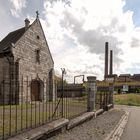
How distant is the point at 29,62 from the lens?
2800 cm

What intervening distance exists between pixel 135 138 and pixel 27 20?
21678 millimetres

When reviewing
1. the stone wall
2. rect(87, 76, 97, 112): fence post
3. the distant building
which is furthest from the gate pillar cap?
the stone wall

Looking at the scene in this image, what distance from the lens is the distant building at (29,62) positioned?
84.5 feet

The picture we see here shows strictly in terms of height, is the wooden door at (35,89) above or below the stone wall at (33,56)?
below

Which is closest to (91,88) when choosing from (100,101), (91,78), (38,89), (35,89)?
(91,78)

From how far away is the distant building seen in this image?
25.8 metres

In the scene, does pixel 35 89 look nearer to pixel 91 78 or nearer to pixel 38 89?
pixel 38 89

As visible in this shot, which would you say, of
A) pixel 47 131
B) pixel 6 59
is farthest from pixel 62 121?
pixel 6 59

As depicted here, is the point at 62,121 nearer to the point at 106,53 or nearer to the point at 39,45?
the point at 39,45

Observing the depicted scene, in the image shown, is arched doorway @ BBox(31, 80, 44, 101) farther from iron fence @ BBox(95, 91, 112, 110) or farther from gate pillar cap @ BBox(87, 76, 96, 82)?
gate pillar cap @ BBox(87, 76, 96, 82)

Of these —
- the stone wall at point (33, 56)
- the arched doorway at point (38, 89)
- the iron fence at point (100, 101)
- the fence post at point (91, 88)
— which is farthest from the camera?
the arched doorway at point (38, 89)

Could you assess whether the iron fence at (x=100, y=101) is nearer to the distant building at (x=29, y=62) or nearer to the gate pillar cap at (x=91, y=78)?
the gate pillar cap at (x=91, y=78)

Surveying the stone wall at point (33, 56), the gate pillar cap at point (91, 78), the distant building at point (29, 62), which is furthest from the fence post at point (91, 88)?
the stone wall at point (33, 56)

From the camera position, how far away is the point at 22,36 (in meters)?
27.3
